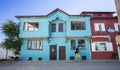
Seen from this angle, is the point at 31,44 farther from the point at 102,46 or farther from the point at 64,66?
the point at 102,46

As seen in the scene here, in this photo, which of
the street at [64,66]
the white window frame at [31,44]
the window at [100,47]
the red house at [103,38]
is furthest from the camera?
the white window frame at [31,44]

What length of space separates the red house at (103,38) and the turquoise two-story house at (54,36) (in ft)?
3.42

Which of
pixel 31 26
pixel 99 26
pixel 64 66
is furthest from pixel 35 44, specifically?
pixel 99 26

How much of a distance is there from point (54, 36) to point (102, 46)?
8.64 metres

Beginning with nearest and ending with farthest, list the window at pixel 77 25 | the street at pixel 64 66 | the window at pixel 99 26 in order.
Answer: the street at pixel 64 66
the window at pixel 77 25
the window at pixel 99 26

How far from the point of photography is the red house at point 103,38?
2070 centimetres

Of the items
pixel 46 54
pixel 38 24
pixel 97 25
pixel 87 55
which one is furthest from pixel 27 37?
pixel 97 25

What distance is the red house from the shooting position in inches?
815

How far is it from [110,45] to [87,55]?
4.42m

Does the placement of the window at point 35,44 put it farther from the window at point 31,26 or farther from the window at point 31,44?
the window at point 31,26

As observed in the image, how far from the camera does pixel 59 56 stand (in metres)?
20.6

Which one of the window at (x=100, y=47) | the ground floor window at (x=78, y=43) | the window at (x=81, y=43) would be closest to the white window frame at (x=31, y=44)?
the ground floor window at (x=78, y=43)

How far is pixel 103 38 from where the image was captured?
21.3 m

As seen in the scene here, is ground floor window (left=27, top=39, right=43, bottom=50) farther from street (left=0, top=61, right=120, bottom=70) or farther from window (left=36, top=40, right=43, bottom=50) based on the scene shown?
street (left=0, top=61, right=120, bottom=70)
